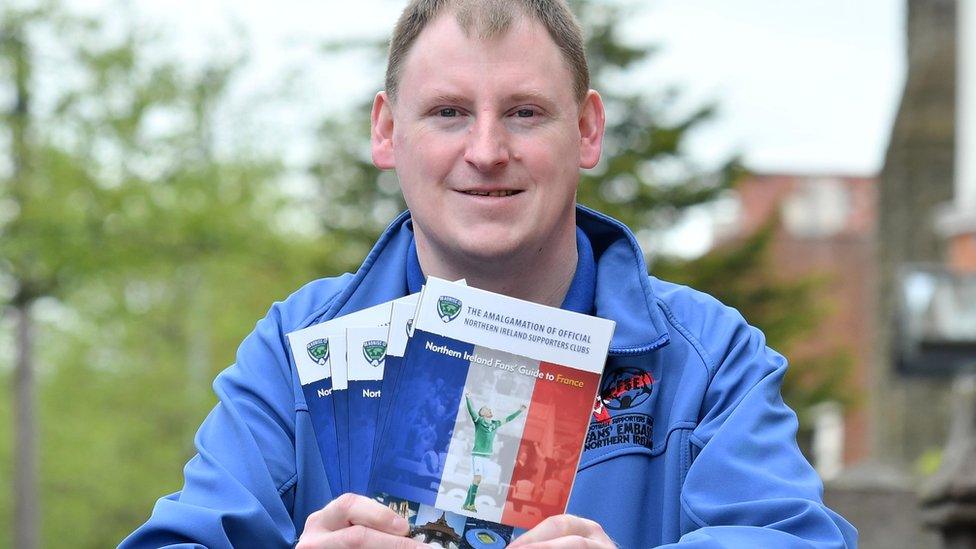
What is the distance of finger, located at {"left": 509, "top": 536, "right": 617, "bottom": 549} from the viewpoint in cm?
254

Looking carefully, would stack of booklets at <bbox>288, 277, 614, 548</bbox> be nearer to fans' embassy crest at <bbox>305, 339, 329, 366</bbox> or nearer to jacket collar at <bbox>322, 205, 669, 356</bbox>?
fans' embassy crest at <bbox>305, 339, 329, 366</bbox>

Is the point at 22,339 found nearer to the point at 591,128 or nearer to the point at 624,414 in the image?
the point at 591,128

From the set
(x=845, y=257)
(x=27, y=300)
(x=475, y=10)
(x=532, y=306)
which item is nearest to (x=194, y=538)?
(x=532, y=306)

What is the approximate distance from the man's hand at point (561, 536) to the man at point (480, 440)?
0.32 ft

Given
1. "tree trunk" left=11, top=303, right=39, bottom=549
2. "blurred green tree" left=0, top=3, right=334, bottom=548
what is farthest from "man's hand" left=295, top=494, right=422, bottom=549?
"tree trunk" left=11, top=303, right=39, bottom=549

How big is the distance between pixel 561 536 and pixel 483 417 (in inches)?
8.7

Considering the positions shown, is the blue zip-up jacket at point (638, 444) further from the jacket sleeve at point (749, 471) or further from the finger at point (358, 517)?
the finger at point (358, 517)

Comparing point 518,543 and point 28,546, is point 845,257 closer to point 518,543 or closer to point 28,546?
point 28,546

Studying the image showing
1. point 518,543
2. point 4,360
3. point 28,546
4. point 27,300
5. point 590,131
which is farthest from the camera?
point 4,360

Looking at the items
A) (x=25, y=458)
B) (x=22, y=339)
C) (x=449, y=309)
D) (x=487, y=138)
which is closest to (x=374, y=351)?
(x=449, y=309)

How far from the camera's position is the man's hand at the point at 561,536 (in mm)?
2547

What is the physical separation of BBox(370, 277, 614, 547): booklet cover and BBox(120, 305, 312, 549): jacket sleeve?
32 cm

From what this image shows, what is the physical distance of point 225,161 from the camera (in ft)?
72.5

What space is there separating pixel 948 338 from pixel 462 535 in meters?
8.39
